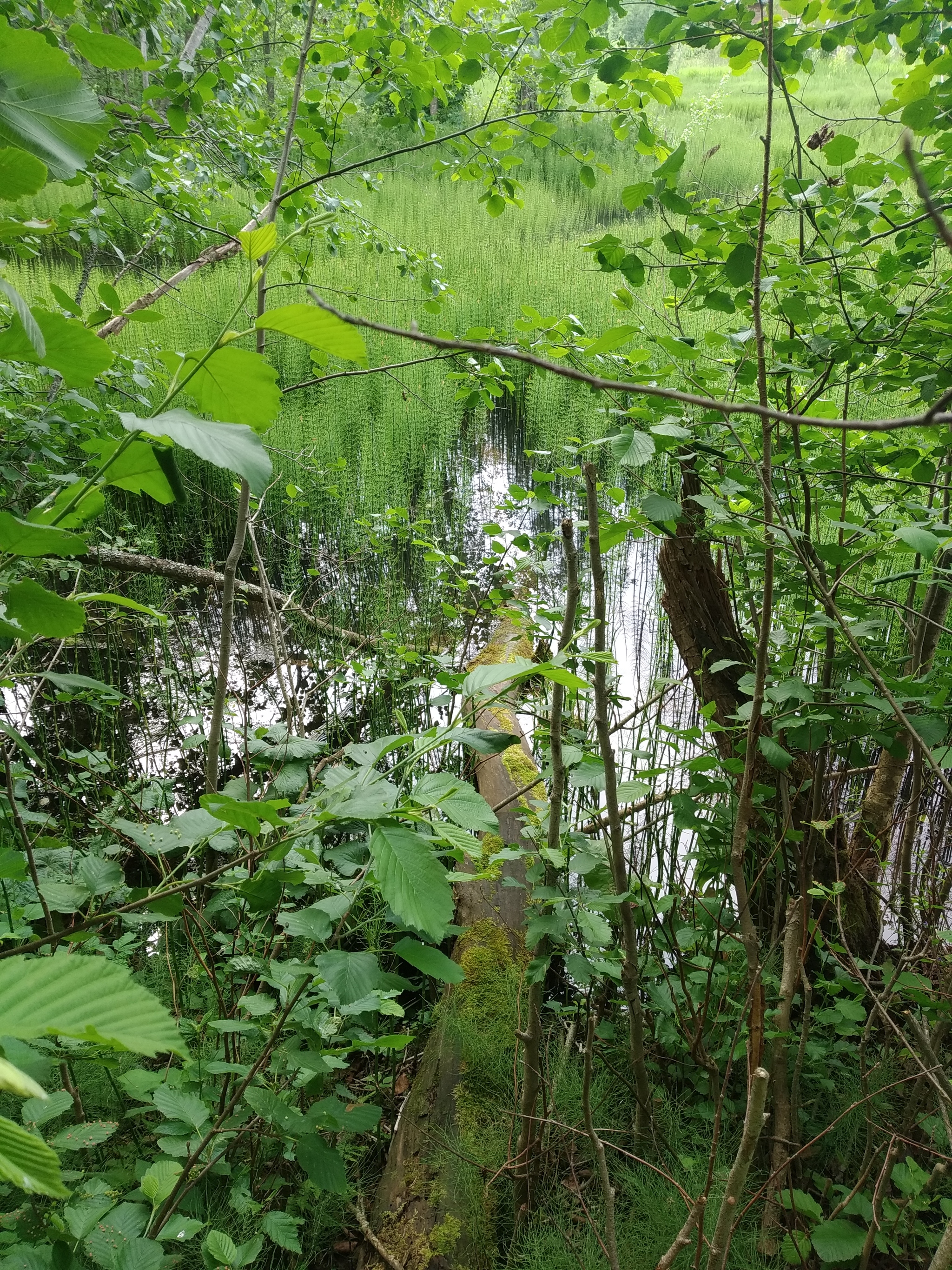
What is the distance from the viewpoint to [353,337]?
0.44 metres

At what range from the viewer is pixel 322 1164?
86 cm

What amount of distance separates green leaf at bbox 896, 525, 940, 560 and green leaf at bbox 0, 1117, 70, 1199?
32.1 inches

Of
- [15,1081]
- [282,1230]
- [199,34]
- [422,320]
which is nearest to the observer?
[15,1081]

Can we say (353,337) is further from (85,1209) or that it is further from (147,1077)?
(147,1077)

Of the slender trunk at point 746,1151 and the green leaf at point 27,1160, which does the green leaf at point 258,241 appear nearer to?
the green leaf at point 27,1160

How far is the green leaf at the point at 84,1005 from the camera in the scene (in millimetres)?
278

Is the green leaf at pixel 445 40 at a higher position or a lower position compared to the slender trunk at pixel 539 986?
higher

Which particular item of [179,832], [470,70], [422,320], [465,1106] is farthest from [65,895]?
[422,320]

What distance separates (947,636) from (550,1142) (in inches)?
42.4

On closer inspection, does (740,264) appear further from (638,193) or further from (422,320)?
(422,320)

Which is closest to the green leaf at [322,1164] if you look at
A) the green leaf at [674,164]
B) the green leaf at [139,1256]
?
the green leaf at [139,1256]

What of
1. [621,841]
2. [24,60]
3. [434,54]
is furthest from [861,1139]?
[434,54]

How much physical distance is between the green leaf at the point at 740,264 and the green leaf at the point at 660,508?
312 mm

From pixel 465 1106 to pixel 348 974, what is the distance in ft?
2.41
